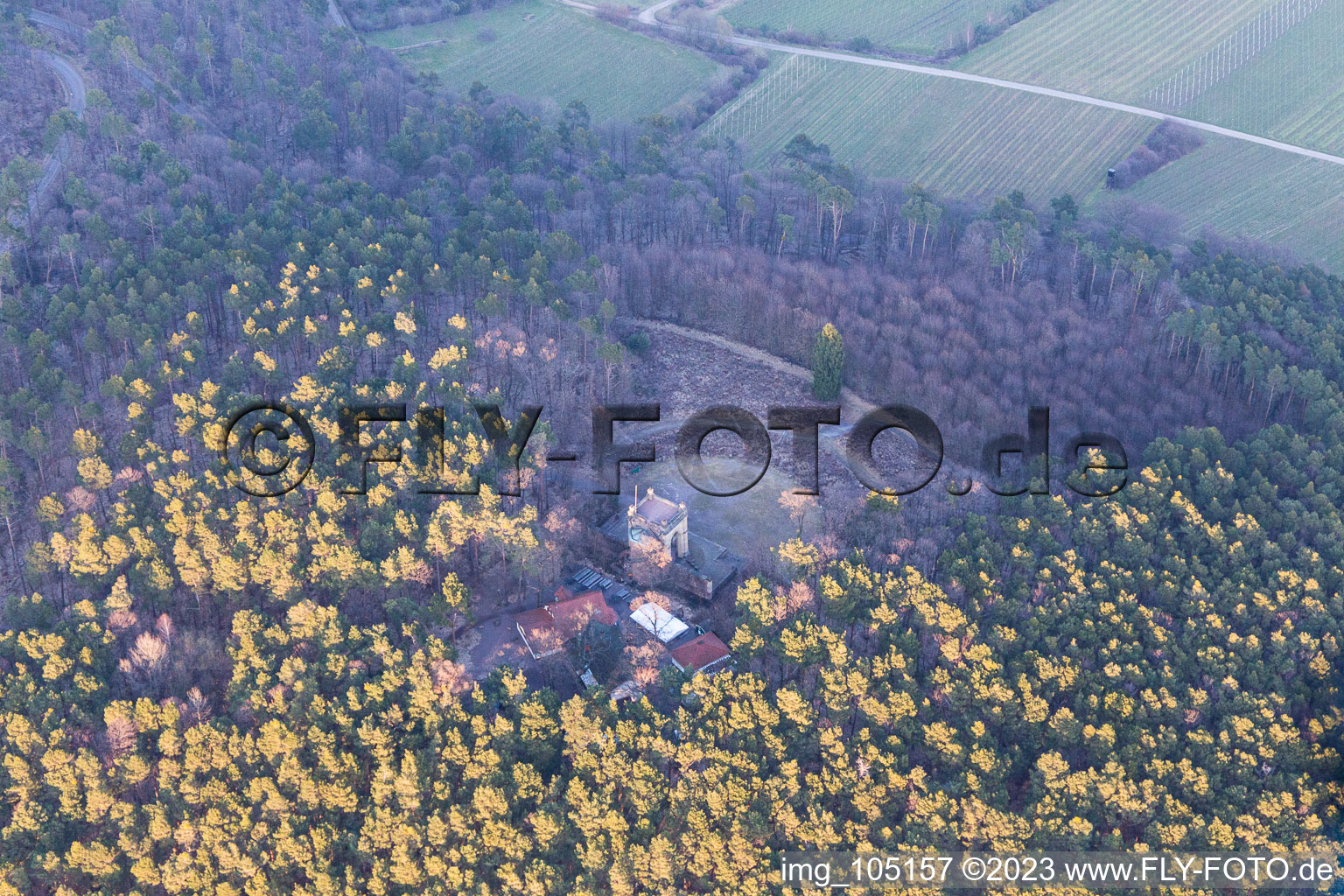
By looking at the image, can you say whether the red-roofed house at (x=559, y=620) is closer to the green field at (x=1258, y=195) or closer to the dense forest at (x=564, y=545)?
the dense forest at (x=564, y=545)

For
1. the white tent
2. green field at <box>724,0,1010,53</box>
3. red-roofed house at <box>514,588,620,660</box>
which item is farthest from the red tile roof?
green field at <box>724,0,1010,53</box>

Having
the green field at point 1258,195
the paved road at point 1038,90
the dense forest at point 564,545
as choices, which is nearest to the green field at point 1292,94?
the paved road at point 1038,90

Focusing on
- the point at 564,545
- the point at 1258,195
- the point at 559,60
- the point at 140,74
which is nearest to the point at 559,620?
the point at 564,545

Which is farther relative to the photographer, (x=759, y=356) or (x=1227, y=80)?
(x=1227, y=80)

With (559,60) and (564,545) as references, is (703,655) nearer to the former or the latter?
(564,545)

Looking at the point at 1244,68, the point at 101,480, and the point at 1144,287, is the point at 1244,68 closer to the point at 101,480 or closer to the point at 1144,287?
the point at 1144,287
